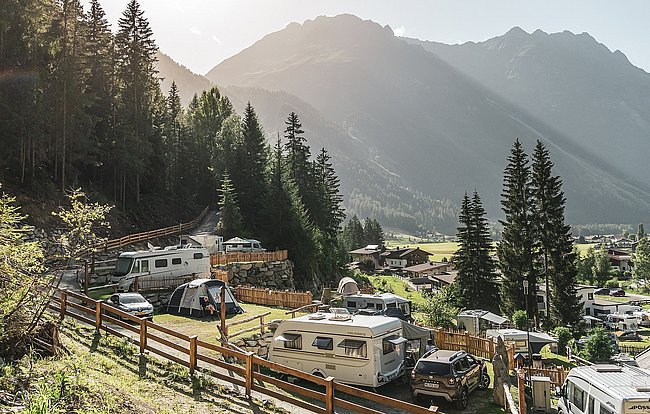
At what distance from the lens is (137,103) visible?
48812 millimetres

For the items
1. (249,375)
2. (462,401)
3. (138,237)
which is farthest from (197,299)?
(138,237)

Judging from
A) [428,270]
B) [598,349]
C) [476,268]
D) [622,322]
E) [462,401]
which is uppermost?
[462,401]

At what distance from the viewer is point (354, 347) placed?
48.0 feet

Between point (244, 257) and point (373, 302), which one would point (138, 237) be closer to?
point (244, 257)

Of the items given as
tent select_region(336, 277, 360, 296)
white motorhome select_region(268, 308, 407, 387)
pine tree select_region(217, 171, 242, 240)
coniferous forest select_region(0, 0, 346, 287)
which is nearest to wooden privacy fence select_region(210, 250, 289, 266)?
tent select_region(336, 277, 360, 296)

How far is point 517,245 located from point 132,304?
3600 cm

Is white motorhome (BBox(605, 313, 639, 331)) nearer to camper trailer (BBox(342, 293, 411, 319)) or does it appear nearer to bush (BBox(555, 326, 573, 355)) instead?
bush (BBox(555, 326, 573, 355))

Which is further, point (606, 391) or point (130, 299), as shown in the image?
point (130, 299)

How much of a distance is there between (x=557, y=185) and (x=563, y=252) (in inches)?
251

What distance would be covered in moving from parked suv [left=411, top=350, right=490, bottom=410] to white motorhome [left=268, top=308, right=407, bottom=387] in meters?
1.26

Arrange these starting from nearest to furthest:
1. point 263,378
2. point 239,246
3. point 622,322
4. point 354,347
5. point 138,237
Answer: point 263,378, point 354,347, point 138,237, point 239,246, point 622,322

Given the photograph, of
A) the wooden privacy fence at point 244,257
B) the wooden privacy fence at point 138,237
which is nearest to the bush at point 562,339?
the wooden privacy fence at point 244,257

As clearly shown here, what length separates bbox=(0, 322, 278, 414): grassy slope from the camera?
27.4 feet

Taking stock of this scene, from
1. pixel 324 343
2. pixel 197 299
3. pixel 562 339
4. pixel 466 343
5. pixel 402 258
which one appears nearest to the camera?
pixel 324 343
